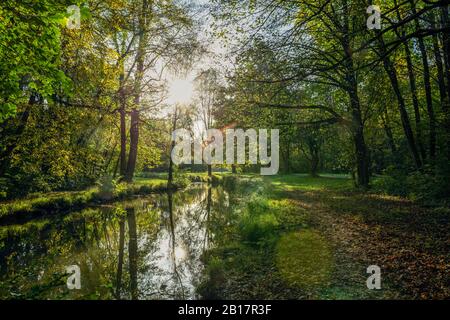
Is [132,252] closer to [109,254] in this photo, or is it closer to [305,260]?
[109,254]

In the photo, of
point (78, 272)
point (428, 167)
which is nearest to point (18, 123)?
point (78, 272)

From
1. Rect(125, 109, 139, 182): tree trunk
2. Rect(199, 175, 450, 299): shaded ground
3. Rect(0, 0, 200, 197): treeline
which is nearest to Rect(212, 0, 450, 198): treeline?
Rect(0, 0, 200, 197): treeline

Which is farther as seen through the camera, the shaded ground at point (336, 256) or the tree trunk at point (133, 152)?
the tree trunk at point (133, 152)

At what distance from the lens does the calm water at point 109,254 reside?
19.5 ft

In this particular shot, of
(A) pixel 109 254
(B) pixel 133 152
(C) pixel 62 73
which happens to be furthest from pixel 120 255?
(B) pixel 133 152

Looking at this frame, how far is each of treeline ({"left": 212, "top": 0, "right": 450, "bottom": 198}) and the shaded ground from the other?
3.91 metres

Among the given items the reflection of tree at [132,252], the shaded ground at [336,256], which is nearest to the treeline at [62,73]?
the reflection of tree at [132,252]

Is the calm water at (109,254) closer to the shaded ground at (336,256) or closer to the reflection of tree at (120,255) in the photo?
the reflection of tree at (120,255)

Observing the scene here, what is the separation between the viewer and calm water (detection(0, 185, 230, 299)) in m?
5.95

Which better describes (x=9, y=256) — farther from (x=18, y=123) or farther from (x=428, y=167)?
(x=428, y=167)

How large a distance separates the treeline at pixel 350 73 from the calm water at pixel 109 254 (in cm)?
565

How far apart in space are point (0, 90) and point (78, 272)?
4.41 metres

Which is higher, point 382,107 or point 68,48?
point 68,48
